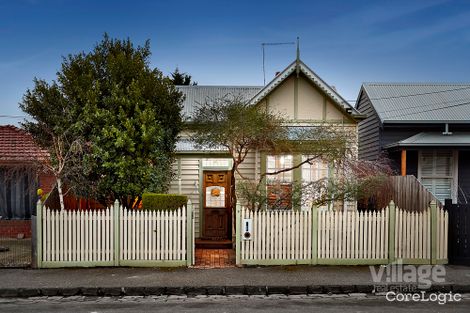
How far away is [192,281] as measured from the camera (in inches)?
331

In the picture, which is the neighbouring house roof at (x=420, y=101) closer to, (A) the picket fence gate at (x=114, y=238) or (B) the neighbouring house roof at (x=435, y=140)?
(B) the neighbouring house roof at (x=435, y=140)

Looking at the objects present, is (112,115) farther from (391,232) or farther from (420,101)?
(420,101)

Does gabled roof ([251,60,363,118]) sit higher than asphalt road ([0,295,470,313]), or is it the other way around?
gabled roof ([251,60,363,118])

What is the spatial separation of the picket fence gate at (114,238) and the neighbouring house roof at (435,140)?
8.62 metres

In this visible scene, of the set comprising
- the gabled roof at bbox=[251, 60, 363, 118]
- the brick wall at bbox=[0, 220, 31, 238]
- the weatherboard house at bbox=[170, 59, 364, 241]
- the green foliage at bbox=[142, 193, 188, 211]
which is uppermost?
the gabled roof at bbox=[251, 60, 363, 118]

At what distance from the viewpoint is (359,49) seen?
29.7m

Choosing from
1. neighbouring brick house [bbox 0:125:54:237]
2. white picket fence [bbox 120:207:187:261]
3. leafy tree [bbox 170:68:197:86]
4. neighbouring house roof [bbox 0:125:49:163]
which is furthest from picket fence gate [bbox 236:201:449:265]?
leafy tree [bbox 170:68:197:86]

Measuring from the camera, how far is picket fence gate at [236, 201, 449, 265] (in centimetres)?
977

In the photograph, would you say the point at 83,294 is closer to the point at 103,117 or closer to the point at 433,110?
the point at 103,117

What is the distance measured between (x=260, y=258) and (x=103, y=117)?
510cm

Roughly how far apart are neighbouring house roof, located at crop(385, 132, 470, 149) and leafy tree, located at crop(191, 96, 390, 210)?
11.6 feet

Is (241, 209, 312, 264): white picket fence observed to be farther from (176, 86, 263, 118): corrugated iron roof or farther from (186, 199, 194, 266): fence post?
(176, 86, 263, 118): corrugated iron roof

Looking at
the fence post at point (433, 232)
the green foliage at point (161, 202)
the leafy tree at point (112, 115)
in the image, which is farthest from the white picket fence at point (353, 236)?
the leafy tree at point (112, 115)

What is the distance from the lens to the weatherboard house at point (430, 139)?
14.9 meters
